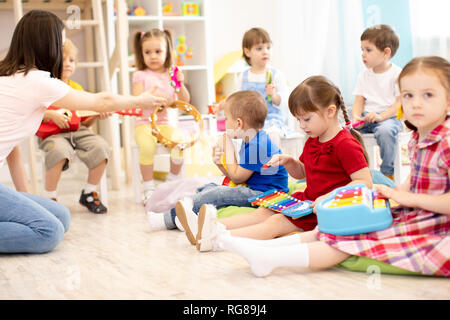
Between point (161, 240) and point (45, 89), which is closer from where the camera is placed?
point (45, 89)

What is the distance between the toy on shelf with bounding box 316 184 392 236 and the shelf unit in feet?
6.98

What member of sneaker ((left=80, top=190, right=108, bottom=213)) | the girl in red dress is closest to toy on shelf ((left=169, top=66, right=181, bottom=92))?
sneaker ((left=80, top=190, right=108, bottom=213))

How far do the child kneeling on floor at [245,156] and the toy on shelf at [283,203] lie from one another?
0.10m

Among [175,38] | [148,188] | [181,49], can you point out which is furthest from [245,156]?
[175,38]

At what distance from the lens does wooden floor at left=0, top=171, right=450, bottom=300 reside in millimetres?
1262

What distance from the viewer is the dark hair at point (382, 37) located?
101 inches

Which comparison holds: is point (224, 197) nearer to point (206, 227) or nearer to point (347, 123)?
point (206, 227)

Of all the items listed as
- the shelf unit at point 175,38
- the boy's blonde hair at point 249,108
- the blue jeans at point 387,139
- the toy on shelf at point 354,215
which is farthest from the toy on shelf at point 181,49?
the toy on shelf at point 354,215

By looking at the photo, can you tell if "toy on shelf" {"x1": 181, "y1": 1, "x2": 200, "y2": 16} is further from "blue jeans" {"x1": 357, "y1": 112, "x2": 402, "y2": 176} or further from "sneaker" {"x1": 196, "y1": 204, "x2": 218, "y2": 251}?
"sneaker" {"x1": 196, "y1": 204, "x2": 218, "y2": 251}

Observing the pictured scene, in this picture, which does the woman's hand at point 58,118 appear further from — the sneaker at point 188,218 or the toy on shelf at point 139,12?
the toy on shelf at point 139,12
